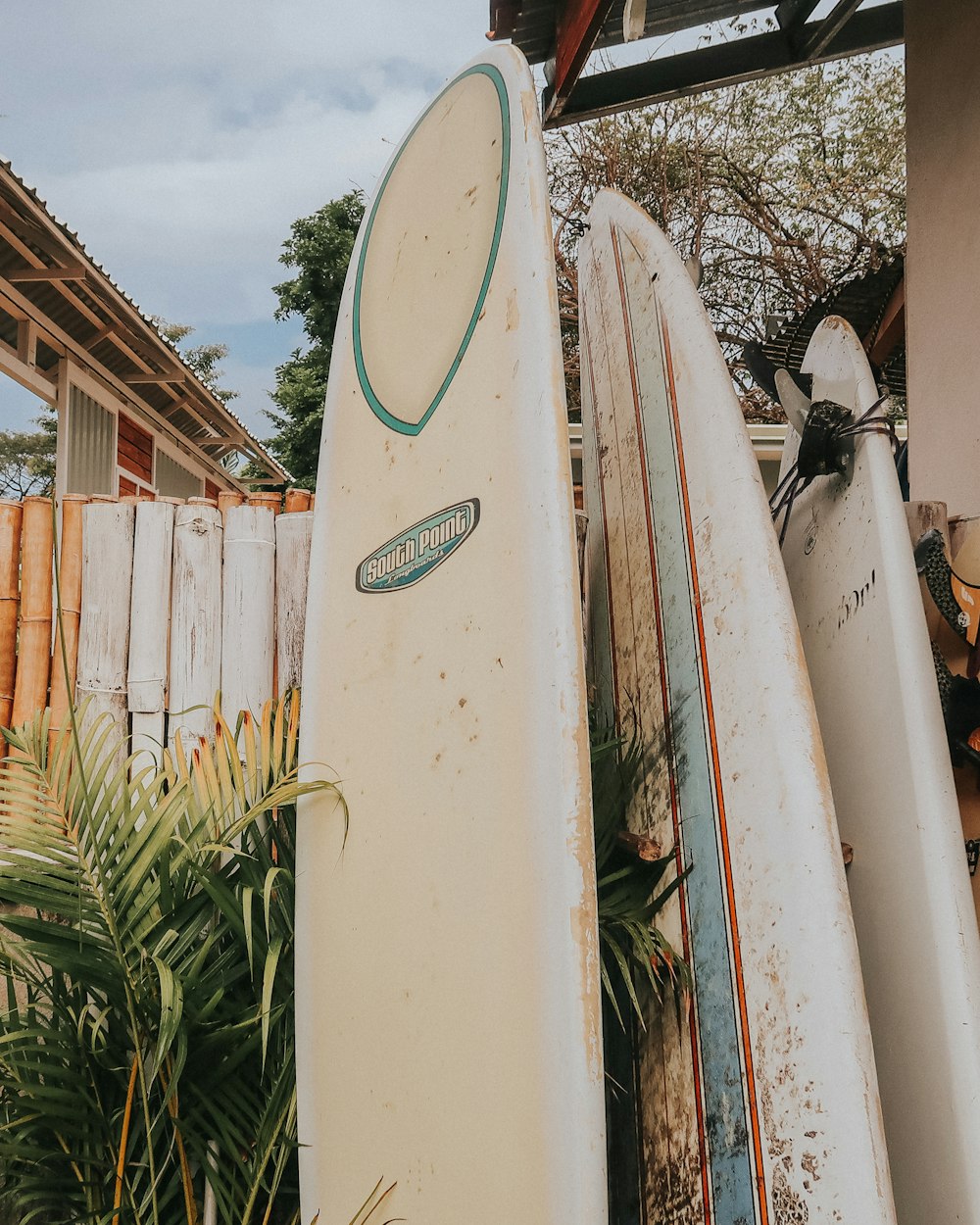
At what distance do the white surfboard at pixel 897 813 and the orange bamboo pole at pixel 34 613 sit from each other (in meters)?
2.20

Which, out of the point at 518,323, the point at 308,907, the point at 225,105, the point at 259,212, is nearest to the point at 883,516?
the point at 518,323

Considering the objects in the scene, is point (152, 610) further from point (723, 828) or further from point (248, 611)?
point (723, 828)

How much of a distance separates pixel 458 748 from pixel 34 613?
73.7 inches

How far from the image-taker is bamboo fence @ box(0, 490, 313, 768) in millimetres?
2809

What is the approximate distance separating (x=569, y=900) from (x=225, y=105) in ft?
342

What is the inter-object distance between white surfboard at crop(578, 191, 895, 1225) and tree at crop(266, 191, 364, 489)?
1202 centimetres

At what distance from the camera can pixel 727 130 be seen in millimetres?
11156

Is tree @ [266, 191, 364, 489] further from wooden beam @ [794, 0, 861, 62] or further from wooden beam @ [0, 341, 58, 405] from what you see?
wooden beam @ [794, 0, 861, 62]

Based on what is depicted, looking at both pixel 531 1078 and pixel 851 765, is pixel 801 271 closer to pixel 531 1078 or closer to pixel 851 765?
pixel 851 765

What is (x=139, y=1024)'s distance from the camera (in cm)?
177

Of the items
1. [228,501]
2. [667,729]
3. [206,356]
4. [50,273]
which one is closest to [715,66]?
[228,501]

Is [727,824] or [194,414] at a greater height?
[194,414]

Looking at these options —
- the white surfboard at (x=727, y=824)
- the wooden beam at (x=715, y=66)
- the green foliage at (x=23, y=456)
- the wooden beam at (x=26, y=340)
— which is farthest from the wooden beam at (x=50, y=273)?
the green foliage at (x=23, y=456)

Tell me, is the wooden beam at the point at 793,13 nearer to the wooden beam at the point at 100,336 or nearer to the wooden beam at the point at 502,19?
the wooden beam at the point at 502,19
